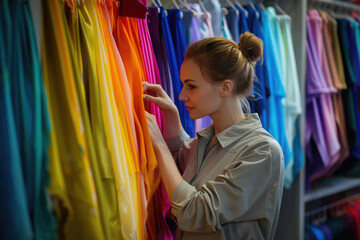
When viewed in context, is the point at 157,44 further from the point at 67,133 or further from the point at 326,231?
the point at 326,231

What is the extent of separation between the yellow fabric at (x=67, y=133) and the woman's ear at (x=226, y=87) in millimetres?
383

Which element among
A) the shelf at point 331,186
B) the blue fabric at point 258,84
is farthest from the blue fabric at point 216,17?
the shelf at point 331,186

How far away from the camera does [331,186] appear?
202cm

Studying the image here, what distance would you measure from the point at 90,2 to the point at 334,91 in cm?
133

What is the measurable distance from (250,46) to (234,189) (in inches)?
15.4

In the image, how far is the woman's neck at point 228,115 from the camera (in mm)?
967

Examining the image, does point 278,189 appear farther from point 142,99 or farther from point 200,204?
point 142,99

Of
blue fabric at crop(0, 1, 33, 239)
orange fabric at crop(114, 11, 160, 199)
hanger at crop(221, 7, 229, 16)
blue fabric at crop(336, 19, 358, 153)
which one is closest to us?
blue fabric at crop(0, 1, 33, 239)

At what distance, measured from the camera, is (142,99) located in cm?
94

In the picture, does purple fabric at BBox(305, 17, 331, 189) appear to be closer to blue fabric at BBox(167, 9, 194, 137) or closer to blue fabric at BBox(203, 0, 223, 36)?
blue fabric at BBox(203, 0, 223, 36)

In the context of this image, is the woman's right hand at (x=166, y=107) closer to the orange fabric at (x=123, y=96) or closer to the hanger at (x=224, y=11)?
the orange fabric at (x=123, y=96)

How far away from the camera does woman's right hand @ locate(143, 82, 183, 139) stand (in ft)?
3.22

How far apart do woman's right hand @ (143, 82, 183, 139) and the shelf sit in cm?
111

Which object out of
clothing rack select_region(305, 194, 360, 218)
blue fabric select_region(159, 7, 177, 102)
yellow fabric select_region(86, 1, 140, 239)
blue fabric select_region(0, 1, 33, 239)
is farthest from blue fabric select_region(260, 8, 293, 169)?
blue fabric select_region(0, 1, 33, 239)
